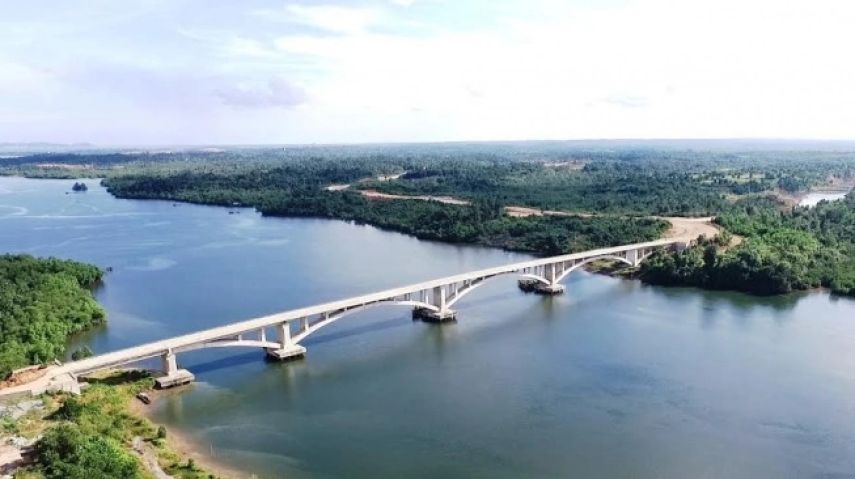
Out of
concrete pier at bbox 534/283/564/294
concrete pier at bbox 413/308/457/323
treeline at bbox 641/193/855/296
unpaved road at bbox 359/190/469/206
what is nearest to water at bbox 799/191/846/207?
treeline at bbox 641/193/855/296

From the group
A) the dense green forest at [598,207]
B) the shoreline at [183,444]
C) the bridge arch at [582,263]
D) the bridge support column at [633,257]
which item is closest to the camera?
the shoreline at [183,444]

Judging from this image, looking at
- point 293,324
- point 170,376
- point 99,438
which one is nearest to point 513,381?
point 293,324

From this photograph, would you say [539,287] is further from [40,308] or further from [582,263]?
Result: [40,308]

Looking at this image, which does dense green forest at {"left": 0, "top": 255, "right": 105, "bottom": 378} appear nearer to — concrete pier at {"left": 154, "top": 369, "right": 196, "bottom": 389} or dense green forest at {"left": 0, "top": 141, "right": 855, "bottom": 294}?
concrete pier at {"left": 154, "top": 369, "right": 196, "bottom": 389}

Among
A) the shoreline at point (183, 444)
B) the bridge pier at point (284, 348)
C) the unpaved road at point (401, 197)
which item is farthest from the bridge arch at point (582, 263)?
the unpaved road at point (401, 197)

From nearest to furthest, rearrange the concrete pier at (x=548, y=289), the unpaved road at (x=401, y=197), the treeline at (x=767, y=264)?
Result: the concrete pier at (x=548, y=289)
the treeline at (x=767, y=264)
the unpaved road at (x=401, y=197)

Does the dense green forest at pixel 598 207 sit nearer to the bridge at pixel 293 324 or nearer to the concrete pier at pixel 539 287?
the concrete pier at pixel 539 287

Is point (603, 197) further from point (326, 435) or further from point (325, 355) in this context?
point (326, 435)
